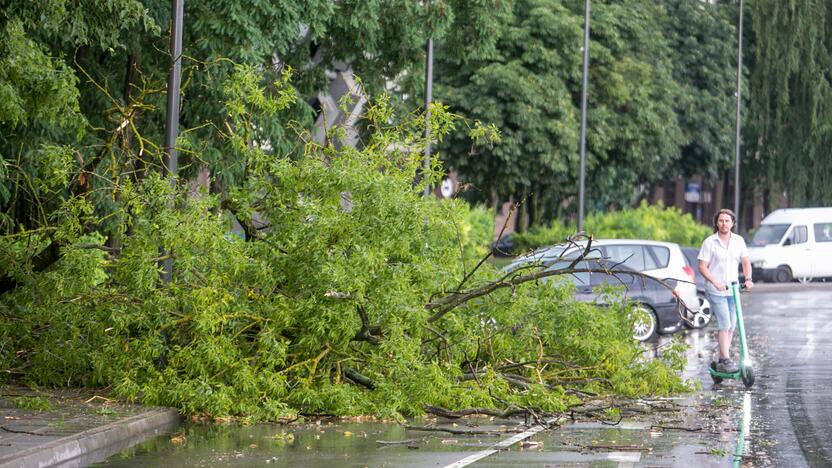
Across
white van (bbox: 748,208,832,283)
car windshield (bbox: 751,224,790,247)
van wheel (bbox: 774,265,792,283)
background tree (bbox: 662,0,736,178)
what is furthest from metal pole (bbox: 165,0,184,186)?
background tree (bbox: 662,0,736,178)

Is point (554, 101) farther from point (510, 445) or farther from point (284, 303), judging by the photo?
point (510, 445)

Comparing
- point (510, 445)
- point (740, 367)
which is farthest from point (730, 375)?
point (510, 445)

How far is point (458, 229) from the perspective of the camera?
15.4 m

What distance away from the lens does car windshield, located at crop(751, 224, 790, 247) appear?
46.7 metres

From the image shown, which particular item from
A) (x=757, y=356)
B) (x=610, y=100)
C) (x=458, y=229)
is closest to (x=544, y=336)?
(x=458, y=229)

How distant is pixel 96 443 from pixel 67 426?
0.62 meters

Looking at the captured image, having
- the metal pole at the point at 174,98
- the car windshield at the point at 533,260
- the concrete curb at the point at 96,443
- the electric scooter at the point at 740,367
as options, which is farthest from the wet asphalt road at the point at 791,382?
the metal pole at the point at 174,98

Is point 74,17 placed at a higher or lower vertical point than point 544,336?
higher

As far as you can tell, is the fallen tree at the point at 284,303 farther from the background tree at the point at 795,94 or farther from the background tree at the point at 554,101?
the background tree at the point at 795,94

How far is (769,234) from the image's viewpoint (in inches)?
1848

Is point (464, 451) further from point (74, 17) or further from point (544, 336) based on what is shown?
point (74, 17)

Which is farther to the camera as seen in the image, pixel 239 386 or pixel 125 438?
pixel 239 386

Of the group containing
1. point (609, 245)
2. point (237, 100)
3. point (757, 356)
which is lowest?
point (757, 356)

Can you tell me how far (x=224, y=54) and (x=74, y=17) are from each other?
4.79 metres
